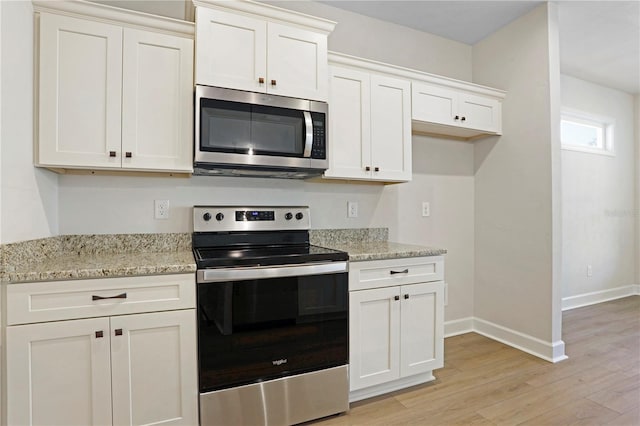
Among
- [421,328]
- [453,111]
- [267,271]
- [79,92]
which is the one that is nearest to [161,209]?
[79,92]

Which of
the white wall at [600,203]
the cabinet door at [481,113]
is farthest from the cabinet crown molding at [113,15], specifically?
the white wall at [600,203]

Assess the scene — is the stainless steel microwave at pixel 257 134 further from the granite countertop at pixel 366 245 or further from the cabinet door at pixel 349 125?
the granite countertop at pixel 366 245

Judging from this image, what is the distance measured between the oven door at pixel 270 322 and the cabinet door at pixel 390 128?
886 millimetres

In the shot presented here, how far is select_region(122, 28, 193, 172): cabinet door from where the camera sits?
5.96 feet

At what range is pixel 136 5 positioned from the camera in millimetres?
2117

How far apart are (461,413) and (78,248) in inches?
94.5

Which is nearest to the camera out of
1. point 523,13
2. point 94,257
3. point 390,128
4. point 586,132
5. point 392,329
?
point 94,257

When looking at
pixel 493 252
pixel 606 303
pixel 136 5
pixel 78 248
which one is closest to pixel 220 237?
pixel 78 248

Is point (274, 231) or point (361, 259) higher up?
point (274, 231)

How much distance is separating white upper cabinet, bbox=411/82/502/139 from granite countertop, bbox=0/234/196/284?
6.44 ft

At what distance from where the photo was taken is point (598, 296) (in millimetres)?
4289

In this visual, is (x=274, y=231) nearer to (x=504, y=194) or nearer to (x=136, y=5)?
(x=136, y=5)

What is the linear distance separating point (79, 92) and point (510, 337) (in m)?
3.56

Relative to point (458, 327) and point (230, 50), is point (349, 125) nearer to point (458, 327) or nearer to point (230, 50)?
point (230, 50)
